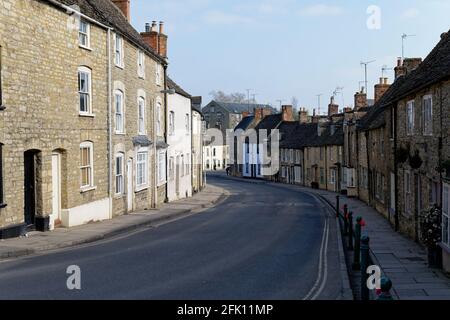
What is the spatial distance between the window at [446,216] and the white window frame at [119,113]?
14.7 m

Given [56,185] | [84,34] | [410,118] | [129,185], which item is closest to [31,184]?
[56,185]

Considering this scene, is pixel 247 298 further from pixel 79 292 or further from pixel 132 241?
pixel 132 241

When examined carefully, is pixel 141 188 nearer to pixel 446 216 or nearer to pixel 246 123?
pixel 446 216

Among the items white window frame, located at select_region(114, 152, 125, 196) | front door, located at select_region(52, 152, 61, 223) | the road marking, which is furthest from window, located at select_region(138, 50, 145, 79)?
the road marking

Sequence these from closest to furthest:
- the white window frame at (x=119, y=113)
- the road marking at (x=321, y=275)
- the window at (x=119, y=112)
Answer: the road marking at (x=321, y=275), the white window frame at (x=119, y=113), the window at (x=119, y=112)

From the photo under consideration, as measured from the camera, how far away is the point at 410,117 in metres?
20.7

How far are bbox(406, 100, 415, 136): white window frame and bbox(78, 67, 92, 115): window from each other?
473 inches

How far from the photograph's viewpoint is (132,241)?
1741 cm

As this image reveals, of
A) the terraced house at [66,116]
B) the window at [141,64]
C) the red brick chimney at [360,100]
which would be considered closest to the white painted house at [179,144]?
the window at [141,64]

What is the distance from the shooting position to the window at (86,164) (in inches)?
834

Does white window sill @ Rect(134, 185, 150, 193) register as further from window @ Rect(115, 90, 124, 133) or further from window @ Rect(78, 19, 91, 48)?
window @ Rect(78, 19, 91, 48)

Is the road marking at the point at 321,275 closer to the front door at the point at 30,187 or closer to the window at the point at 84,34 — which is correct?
the front door at the point at 30,187

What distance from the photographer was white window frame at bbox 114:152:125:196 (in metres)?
24.9
